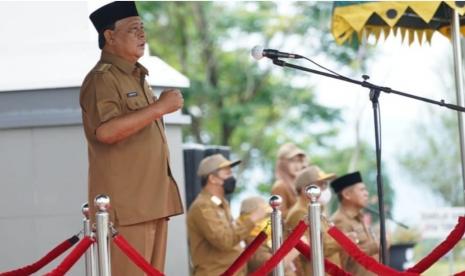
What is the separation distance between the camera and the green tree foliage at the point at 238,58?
89.6 feet

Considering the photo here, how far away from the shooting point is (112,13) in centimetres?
776

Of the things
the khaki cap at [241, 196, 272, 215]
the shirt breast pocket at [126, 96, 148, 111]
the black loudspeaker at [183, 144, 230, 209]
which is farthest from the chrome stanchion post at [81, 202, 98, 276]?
the black loudspeaker at [183, 144, 230, 209]

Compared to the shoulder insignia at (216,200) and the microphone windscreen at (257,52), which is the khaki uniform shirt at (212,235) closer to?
the shoulder insignia at (216,200)

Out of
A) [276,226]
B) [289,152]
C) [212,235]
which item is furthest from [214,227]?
[276,226]

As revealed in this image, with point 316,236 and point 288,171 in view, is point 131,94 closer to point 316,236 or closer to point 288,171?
point 316,236

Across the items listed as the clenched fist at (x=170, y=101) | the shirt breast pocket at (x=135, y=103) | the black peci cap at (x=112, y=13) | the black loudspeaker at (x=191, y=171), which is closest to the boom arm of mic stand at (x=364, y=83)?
the clenched fist at (x=170, y=101)

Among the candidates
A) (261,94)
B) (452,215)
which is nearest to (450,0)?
(452,215)

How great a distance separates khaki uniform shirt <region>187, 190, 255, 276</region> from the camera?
427 inches

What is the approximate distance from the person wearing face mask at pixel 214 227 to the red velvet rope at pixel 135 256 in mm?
3781

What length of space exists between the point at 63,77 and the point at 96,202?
280 cm

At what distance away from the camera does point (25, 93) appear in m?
9.55

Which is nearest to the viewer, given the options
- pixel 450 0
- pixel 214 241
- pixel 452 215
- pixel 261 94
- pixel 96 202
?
pixel 96 202

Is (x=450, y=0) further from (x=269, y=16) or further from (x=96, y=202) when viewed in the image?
(x=269, y=16)

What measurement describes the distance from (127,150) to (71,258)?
78 cm
